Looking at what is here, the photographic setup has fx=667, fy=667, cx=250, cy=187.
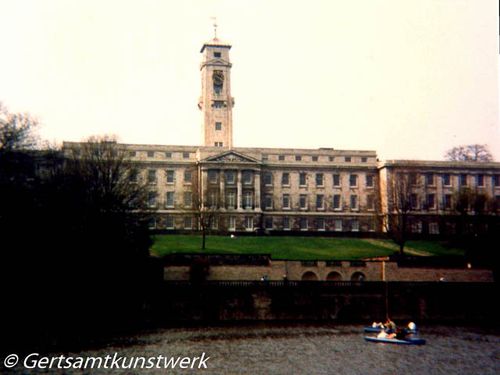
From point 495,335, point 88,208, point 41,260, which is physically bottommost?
point 495,335

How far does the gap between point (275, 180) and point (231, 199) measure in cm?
779

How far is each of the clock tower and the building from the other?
0.15 meters

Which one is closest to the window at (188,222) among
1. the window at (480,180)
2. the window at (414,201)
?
the window at (414,201)

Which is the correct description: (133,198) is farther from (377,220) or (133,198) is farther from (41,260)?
(377,220)

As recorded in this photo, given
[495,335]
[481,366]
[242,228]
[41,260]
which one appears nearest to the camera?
[481,366]

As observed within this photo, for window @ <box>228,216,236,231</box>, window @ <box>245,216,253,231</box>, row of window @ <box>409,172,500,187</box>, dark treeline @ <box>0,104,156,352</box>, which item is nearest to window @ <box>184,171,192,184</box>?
window @ <box>228,216,236,231</box>

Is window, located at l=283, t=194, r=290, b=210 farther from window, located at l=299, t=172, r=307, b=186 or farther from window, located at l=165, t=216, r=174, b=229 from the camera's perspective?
window, located at l=165, t=216, r=174, b=229

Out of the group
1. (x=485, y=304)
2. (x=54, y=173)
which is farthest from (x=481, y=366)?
(x=54, y=173)

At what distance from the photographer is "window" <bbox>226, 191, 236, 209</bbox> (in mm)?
90644

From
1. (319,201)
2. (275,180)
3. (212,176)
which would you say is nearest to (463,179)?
(319,201)

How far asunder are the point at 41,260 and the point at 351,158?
60.9m

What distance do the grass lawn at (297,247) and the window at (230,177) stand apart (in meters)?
9.24

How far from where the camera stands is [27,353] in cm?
3597

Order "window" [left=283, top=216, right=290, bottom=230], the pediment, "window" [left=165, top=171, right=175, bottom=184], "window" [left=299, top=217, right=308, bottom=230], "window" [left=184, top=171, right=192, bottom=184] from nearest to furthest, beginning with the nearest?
1. the pediment
2. "window" [left=165, top=171, right=175, bottom=184]
3. "window" [left=184, top=171, right=192, bottom=184]
4. "window" [left=283, top=216, right=290, bottom=230]
5. "window" [left=299, top=217, right=308, bottom=230]
